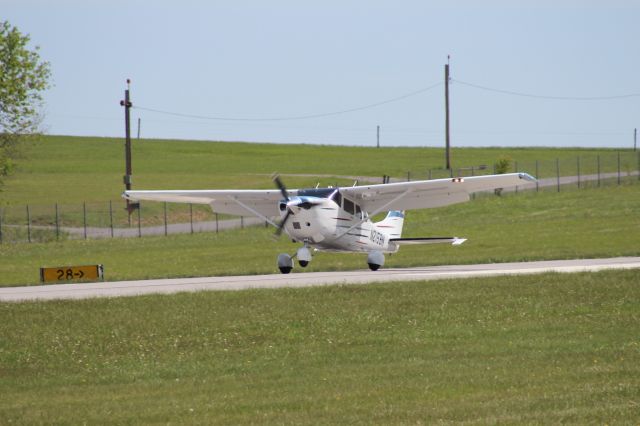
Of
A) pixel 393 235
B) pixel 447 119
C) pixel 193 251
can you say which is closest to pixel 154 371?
pixel 393 235

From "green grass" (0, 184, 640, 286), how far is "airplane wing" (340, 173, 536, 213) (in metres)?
1.97

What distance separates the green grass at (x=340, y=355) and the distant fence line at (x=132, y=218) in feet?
115

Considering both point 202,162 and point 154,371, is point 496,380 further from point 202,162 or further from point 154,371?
point 202,162

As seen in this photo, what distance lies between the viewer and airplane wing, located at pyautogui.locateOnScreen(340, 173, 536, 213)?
31.0m

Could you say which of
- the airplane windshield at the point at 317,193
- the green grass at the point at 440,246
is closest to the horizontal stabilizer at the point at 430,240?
the green grass at the point at 440,246

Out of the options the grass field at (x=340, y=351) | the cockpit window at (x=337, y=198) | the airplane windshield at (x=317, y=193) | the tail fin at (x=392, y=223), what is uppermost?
the airplane windshield at (x=317, y=193)

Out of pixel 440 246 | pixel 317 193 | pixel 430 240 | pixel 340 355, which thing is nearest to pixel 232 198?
pixel 317 193

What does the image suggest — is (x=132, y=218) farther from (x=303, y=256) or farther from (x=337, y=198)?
(x=303, y=256)

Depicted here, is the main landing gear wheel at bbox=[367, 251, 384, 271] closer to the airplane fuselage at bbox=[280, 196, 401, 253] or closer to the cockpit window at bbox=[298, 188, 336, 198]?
the airplane fuselage at bbox=[280, 196, 401, 253]

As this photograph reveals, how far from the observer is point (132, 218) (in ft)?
229

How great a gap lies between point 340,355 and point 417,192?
15.8 metres

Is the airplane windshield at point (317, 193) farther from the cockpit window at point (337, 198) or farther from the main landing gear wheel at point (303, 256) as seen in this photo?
the main landing gear wheel at point (303, 256)

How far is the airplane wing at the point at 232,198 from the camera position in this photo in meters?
33.9

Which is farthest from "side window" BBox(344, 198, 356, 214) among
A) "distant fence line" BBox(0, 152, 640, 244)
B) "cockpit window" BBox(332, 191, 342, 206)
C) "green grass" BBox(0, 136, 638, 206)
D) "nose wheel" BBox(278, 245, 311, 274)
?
"green grass" BBox(0, 136, 638, 206)
